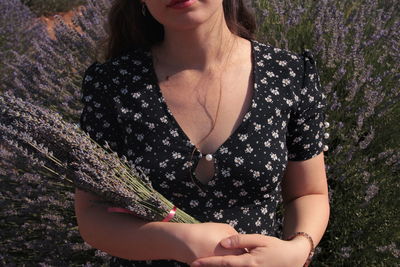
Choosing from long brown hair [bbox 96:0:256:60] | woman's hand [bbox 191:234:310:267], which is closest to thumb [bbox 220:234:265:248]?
woman's hand [bbox 191:234:310:267]

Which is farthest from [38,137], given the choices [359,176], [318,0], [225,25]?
[318,0]

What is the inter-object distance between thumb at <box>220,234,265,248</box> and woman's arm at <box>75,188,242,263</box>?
2cm

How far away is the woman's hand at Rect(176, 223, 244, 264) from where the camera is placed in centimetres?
127

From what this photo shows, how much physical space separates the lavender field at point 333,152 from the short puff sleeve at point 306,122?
0.80 m

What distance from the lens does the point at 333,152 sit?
99.0 inches

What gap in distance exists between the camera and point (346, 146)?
257 cm

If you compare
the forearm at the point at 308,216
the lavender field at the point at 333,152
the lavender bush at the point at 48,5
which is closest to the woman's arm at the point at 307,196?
the forearm at the point at 308,216

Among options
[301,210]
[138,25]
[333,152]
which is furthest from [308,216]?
[333,152]

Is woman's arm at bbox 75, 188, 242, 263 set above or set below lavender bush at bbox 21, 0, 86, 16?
above

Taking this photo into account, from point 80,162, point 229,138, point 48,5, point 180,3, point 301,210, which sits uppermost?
point 180,3

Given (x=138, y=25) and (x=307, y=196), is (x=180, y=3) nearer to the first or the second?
(x=138, y=25)

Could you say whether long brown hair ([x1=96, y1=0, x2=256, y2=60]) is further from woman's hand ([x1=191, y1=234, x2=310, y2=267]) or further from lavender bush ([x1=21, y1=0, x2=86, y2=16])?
lavender bush ([x1=21, y1=0, x2=86, y2=16])

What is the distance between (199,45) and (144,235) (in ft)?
1.69

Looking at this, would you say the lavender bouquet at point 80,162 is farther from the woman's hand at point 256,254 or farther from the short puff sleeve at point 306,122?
the short puff sleeve at point 306,122
